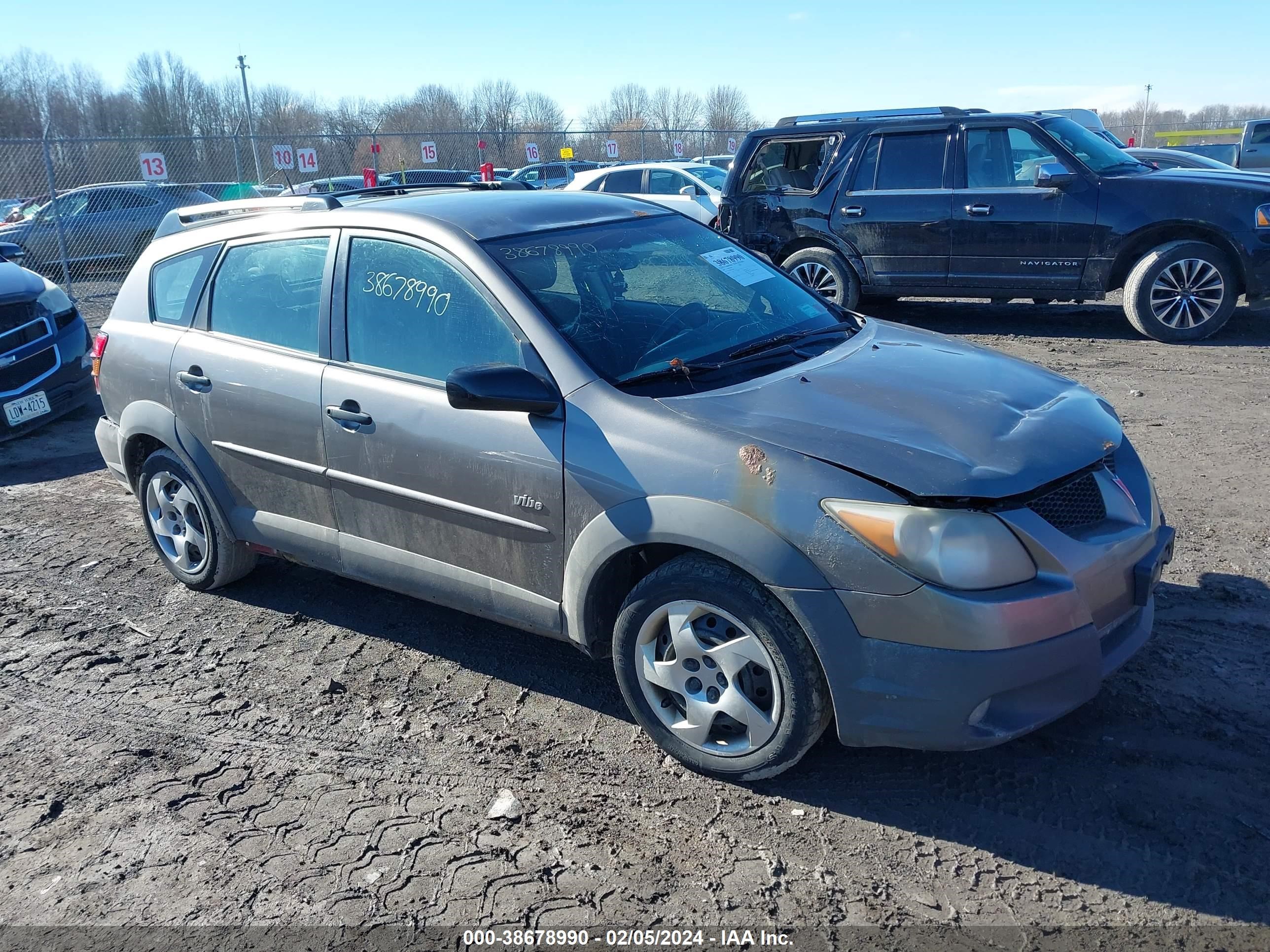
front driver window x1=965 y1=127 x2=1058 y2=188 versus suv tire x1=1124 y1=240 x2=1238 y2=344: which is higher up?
front driver window x1=965 y1=127 x2=1058 y2=188

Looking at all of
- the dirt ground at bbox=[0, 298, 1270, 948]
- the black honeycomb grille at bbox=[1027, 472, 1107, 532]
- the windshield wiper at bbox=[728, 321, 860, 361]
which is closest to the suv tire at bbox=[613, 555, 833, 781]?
the dirt ground at bbox=[0, 298, 1270, 948]

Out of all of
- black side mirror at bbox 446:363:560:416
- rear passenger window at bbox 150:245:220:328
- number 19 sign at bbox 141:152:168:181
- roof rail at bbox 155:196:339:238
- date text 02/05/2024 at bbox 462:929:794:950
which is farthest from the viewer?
number 19 sign at bbox 141:152:168:181

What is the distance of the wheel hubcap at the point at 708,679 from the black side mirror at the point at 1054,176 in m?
7.62

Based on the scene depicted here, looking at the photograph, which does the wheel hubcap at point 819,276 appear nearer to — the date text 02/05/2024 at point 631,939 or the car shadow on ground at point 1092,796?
the car shadow on ground at point 1092,796

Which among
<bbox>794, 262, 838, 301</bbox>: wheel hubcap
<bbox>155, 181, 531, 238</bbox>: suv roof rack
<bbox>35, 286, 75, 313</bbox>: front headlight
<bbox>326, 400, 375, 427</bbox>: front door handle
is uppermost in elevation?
<bbox>155, 181, 531, 238</bbox>: suv roof rack

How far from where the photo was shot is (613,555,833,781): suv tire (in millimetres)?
2969

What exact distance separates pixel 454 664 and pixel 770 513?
180 cm

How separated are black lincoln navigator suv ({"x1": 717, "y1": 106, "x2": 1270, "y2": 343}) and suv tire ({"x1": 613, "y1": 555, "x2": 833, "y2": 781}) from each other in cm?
605

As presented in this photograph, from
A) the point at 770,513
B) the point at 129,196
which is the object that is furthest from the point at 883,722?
the point at 129,196

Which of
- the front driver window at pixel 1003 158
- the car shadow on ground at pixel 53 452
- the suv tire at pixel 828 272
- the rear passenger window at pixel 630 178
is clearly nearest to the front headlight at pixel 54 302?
the car shadow on ground at pixel 53 452

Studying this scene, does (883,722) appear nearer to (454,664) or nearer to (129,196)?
(454,664)

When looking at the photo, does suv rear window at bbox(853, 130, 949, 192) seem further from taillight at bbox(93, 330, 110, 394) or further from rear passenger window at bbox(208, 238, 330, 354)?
taillight at bbox(93, 330, 110, 394)

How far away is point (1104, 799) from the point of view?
305cm

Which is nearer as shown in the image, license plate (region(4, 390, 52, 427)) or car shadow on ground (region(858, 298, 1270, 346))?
license plate (region(4, 390, 52, 427))
